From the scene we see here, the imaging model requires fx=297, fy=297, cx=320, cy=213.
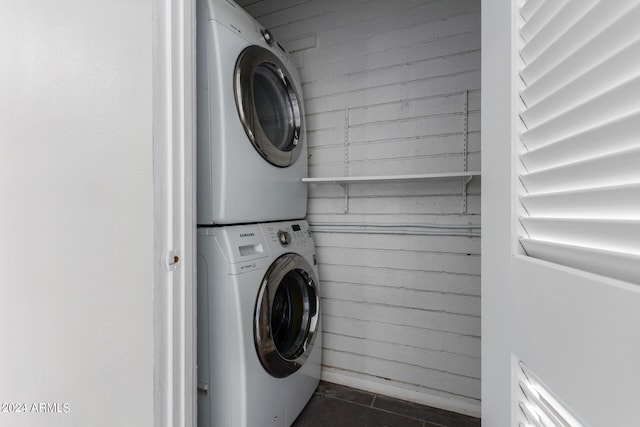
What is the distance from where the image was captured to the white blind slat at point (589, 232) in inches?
11.1

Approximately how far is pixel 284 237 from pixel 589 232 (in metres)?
1.40

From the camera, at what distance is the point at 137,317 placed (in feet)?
2.99

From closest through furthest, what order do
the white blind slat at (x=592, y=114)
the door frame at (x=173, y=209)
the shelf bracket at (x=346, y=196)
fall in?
the white blind slat at (x=592, y=114) → the door frame at (x=173, y=209) → the shelf bracket at (x=346, y=196)

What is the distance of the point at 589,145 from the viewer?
0.33 m

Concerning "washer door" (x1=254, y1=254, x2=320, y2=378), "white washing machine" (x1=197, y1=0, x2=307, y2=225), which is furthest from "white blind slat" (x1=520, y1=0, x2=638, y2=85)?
"washer door" (x1=254, y1=254, x2=320, y2=378)

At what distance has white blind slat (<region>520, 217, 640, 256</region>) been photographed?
0.28 m

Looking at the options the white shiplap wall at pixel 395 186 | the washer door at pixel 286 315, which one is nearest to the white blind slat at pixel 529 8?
the washer door at pixel 286 315

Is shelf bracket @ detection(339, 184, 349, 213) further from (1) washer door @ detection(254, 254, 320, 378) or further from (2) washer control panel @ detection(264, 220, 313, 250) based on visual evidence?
(1) washer door @ detection(254, 254, 320, 378)

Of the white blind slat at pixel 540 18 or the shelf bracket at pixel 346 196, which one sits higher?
the white blind slat at pixel 540 18

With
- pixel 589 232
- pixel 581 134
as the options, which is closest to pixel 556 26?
pixel 581 134

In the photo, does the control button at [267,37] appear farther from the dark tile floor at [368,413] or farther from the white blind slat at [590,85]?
the dark tile floor at [368,413]

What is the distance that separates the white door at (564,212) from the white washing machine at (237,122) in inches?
41.0

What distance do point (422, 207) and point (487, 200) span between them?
51.0 inches

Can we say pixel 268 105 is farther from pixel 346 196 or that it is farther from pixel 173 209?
pixel 173 209
